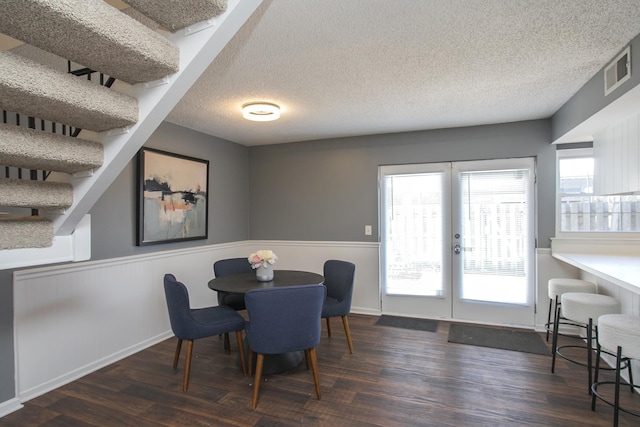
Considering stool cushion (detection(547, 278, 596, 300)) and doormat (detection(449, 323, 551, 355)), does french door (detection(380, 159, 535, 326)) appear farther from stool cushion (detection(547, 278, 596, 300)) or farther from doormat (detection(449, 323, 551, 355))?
stool cushion (detection(547, 278, 596, 300))

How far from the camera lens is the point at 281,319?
2.40 metres

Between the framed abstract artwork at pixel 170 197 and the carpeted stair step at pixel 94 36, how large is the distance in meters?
2.23

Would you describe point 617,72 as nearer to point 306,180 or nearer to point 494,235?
point 494,235

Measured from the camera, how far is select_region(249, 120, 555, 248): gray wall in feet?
13.0

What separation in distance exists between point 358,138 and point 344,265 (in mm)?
1928

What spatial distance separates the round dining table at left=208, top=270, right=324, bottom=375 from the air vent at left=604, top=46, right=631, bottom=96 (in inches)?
104

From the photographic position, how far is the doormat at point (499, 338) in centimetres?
344

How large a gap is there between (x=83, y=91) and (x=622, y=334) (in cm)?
294

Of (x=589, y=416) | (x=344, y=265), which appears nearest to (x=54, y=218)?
(x=344, y=265)

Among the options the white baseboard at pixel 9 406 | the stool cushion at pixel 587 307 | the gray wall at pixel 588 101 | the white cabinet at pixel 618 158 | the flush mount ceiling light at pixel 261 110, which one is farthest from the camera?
the flush mount ceiling light at pixel 261 110

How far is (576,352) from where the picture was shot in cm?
333

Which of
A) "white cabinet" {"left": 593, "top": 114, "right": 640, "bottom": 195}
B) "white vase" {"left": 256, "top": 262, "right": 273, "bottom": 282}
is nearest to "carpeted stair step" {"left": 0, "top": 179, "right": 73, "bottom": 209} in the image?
"white vase" {"left": 256, "top": 262, "right": 273, "bottom": 282}

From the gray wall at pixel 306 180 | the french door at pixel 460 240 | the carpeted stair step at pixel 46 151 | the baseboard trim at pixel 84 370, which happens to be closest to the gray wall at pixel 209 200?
the gray wall at pixel 306 180

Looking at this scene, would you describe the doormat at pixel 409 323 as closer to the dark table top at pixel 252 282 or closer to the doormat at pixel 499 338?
the doormat at pixel 499 338
